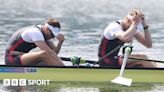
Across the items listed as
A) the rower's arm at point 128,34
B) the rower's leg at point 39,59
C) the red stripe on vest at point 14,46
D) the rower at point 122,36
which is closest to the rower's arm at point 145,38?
the rower at point 122,36

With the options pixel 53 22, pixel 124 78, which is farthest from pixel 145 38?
pixel 53 22

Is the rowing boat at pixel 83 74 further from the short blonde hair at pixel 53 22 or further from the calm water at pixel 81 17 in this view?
the short blonde hair at pixel 53 22

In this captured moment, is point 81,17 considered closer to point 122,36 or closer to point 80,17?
point 80,17

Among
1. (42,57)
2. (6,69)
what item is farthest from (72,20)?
(6,69)

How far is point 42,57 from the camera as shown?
7.62 metres

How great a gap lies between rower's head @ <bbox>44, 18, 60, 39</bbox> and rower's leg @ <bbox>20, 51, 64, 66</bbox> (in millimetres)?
326

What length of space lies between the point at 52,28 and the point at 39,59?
554 mm

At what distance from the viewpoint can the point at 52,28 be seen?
766 centimetres

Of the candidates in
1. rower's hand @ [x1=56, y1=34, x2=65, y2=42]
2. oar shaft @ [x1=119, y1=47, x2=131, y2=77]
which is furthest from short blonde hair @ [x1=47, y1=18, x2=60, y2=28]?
oar shaft @ [x1=119, y1=47, x2=131, y2=77]

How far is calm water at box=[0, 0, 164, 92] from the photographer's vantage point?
→ 7.54 metres

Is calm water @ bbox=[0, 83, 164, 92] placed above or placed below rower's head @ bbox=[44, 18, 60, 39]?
below

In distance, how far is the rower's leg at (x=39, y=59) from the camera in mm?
7605

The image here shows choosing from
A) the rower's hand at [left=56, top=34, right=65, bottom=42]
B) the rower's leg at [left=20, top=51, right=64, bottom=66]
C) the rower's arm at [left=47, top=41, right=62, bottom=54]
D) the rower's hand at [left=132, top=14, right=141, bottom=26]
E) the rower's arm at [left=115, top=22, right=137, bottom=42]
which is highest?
the rower's hand at [left=132, top=14, right=141, bottom=26]

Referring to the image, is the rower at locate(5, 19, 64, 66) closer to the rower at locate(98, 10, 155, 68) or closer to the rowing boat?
the rowing boat
